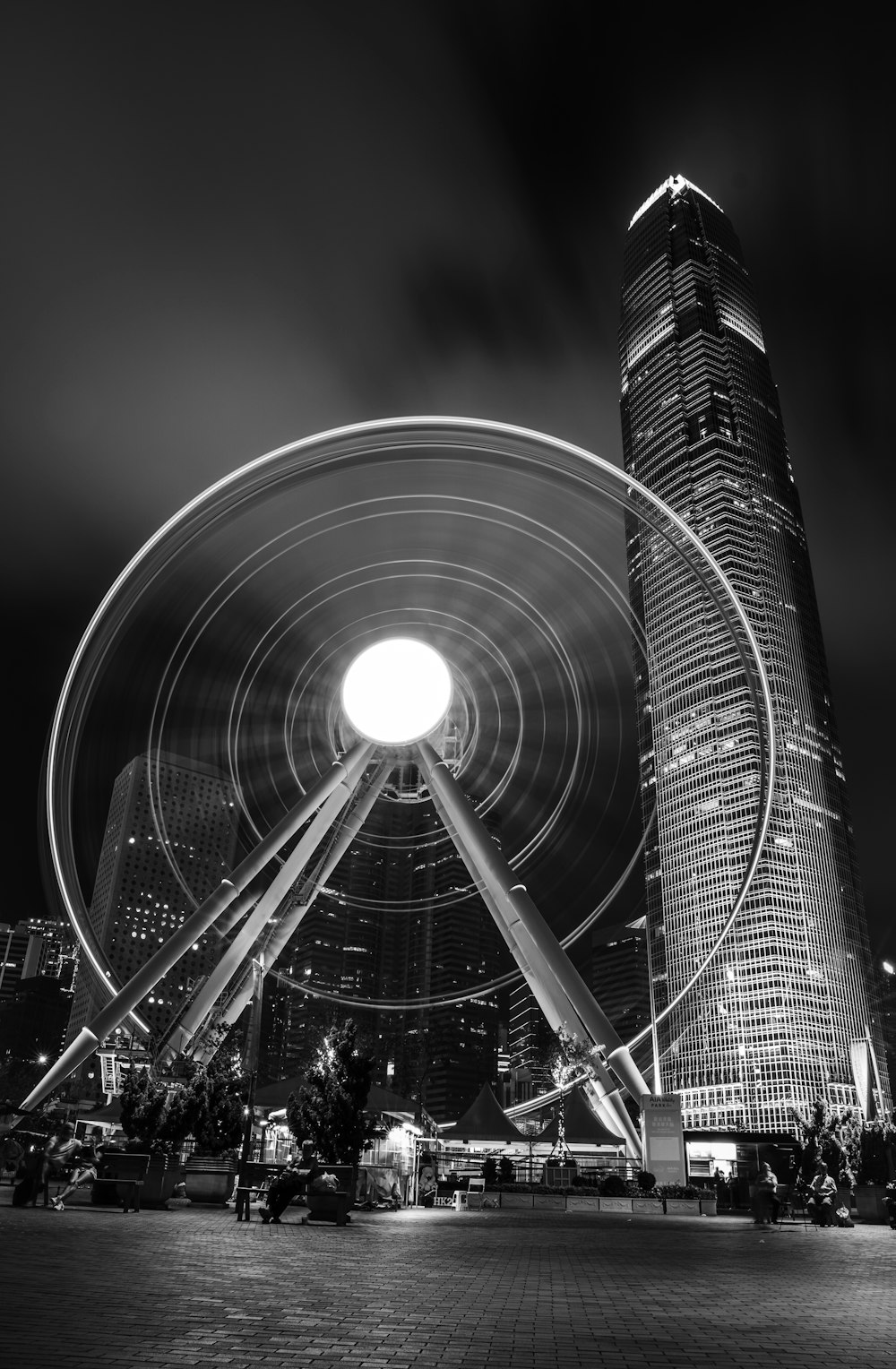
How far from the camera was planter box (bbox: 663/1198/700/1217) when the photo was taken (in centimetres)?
2697

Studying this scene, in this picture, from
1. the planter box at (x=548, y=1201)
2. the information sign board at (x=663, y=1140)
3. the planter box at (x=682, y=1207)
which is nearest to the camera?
the planter box at (x=548, y=1201)

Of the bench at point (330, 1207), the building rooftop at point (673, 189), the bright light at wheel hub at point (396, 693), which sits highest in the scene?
the building rooftop at point (673, 189)

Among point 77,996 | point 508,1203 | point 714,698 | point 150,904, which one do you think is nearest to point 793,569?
point 714,698

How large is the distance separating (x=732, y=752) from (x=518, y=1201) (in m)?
113

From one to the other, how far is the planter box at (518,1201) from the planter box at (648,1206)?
105 inches

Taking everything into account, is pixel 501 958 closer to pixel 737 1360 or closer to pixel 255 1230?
A: pixel 255 1230

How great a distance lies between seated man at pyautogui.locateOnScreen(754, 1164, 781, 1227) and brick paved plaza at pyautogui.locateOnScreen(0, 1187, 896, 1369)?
6286 millimetres

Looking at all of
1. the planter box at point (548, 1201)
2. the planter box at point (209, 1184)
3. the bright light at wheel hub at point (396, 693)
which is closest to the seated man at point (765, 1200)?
the planter box at point (548, 1201)

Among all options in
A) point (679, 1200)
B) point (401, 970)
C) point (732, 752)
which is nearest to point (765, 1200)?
point (679, 1200)

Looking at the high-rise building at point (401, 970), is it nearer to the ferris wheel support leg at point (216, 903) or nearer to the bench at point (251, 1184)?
the ferris wheel support leg at point (216, 903)

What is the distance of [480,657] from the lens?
29219 millimetres

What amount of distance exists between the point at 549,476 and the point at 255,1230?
1937 cm

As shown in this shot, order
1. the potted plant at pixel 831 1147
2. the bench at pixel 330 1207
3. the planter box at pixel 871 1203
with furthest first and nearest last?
1. the potted plant at pixel 831 1147
2. the planter box at pixel 871 1203
3. the bench at pixel 330 1207

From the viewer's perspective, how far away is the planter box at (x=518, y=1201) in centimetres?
2619
